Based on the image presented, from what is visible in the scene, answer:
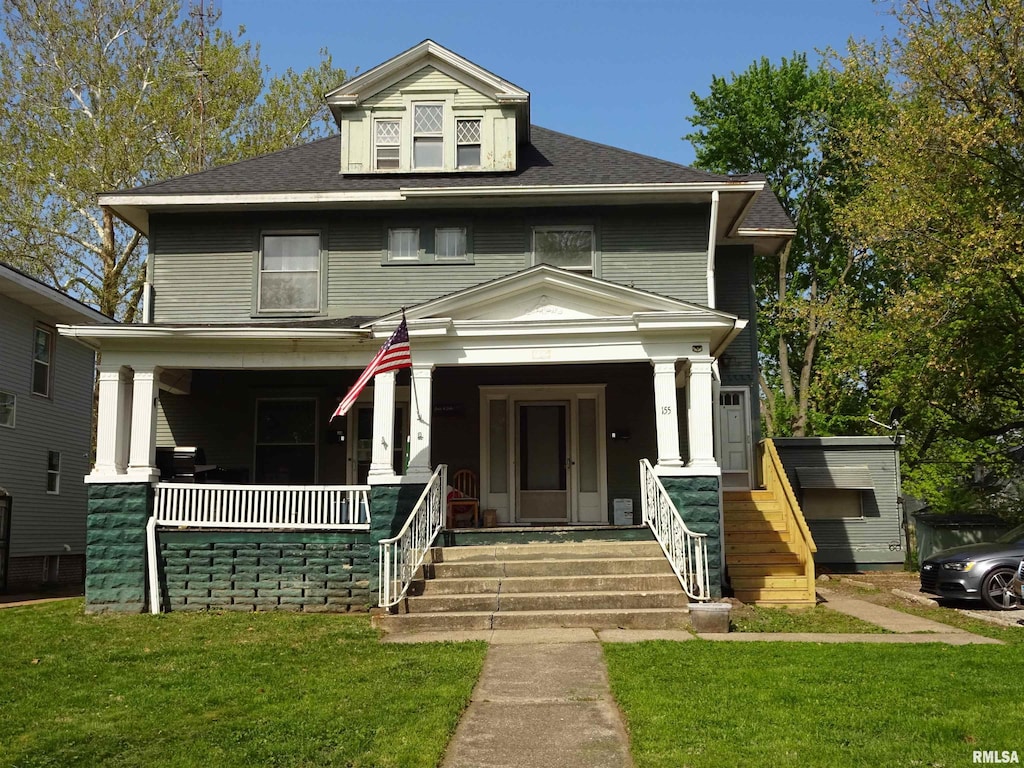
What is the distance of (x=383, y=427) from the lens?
40.3ft

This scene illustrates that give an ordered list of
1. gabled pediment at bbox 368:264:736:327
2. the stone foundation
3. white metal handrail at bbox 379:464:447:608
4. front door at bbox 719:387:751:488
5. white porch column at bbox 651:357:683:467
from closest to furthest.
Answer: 1. white metal handrail at bbox 379:464:447:608
2. the stone foundation
3. white porch column at bbox 651:357:683:467
4. gabled pediment at bbox 368:264:736:327
5. front door at bbox 719:387:751:488

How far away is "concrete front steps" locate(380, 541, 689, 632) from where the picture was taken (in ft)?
33.3

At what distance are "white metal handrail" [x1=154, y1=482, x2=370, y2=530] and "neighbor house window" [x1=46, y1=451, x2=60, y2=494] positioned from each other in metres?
8.00

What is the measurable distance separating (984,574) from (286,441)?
34.8ft

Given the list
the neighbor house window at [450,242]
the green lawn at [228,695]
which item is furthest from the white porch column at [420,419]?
the neighbor house window at [450,242]

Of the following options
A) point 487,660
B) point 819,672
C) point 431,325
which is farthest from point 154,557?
point 819,672

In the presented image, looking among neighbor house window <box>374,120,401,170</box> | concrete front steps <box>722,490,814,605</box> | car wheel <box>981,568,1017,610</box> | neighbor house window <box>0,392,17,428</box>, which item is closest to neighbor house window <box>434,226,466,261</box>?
neighbor house window <box>374,120,401,170</box>

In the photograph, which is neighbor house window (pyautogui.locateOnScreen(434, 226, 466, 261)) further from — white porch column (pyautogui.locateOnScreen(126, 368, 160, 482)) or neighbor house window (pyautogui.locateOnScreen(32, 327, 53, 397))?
neighbor house window (pyautogui.locateOnScreen(32, 327, 53, 397))

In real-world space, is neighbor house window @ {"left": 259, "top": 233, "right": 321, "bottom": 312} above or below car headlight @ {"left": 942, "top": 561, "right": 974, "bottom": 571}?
above

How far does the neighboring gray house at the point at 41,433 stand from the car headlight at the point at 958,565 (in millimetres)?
15590

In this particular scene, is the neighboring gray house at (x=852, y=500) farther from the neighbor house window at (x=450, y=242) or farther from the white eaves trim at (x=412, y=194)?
the neighbor house window at (x=450, y=242)

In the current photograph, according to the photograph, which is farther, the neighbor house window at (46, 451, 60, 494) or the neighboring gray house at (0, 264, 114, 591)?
the neighbor house window at (46, 451, 60, 494)

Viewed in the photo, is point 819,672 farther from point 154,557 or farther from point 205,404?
point 205,404

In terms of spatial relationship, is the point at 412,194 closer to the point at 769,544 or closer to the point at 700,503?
the point at 700,503
